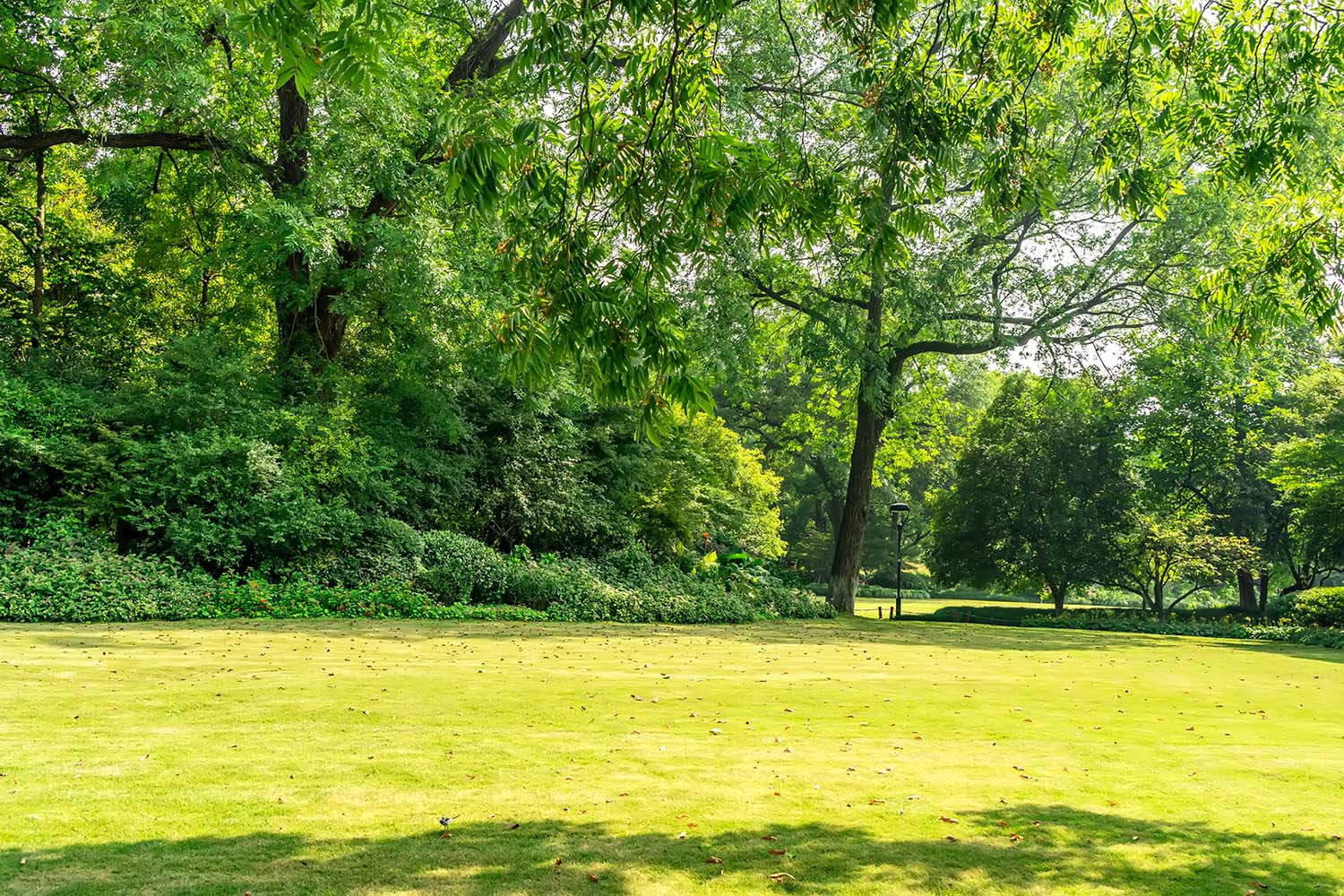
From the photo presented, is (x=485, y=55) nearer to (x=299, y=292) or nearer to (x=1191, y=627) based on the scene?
(x=299, y=292)

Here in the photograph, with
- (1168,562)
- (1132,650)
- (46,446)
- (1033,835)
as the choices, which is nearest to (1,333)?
(46,446)

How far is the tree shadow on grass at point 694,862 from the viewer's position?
3756 mm

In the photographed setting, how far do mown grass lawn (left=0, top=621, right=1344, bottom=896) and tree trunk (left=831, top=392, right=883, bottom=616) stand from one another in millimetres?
14265

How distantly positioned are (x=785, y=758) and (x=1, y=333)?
18.8 metres

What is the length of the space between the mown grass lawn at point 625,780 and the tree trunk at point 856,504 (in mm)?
14265

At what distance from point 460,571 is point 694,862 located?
14721 mm

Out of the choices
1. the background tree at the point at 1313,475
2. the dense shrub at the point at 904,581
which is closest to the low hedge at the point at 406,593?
the background tree at the point at 1313,475

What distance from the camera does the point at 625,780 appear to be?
5.50m

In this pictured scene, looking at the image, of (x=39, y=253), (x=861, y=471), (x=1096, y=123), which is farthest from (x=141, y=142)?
(x=861, y=471)

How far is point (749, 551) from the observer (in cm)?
2827

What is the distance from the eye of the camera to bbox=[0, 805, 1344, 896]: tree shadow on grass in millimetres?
3756

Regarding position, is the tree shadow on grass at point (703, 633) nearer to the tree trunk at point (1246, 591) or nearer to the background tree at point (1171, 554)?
the background tree at point (1171, 554)

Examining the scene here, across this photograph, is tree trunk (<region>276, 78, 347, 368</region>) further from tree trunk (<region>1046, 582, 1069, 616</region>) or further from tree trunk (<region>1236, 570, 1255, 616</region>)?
tree trunk (<region>1236, 570, 1255, 616</region>)

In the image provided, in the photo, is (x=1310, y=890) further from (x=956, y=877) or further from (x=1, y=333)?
(x=1, y=333)
